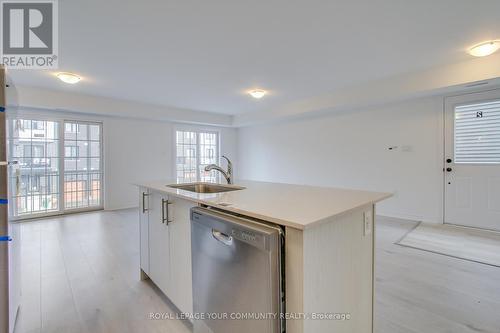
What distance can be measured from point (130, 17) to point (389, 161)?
4.66 metres

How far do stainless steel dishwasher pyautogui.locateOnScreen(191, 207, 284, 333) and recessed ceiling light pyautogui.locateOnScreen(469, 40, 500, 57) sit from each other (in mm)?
3486

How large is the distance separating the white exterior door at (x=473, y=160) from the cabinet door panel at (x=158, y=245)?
4486mm

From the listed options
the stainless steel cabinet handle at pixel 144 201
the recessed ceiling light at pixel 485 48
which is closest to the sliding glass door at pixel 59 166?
the stainless steel cabinet handle at pixel 144 201

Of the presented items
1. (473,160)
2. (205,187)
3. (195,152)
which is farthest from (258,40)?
(195,152)

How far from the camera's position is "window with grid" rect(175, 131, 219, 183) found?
261 inches

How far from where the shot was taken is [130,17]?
2.14m

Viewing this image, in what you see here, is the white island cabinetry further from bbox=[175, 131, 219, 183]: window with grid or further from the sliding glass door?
bbox=[175, 131, 219, 183]: window with grid

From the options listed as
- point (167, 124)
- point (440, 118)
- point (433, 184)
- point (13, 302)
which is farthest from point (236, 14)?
point (167, 124)

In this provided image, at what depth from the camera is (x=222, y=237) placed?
1.22 m

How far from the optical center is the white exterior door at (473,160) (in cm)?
355

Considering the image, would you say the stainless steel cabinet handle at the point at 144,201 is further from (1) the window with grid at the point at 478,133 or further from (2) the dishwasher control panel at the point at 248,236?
(1) the window with grid at the point at 478,133

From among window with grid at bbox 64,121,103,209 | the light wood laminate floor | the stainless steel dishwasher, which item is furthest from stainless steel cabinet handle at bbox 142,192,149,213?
window with grid at bbox 64,121,103,209

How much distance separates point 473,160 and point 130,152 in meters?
6.69

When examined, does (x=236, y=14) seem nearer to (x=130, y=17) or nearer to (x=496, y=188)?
(x=130, y=17)
